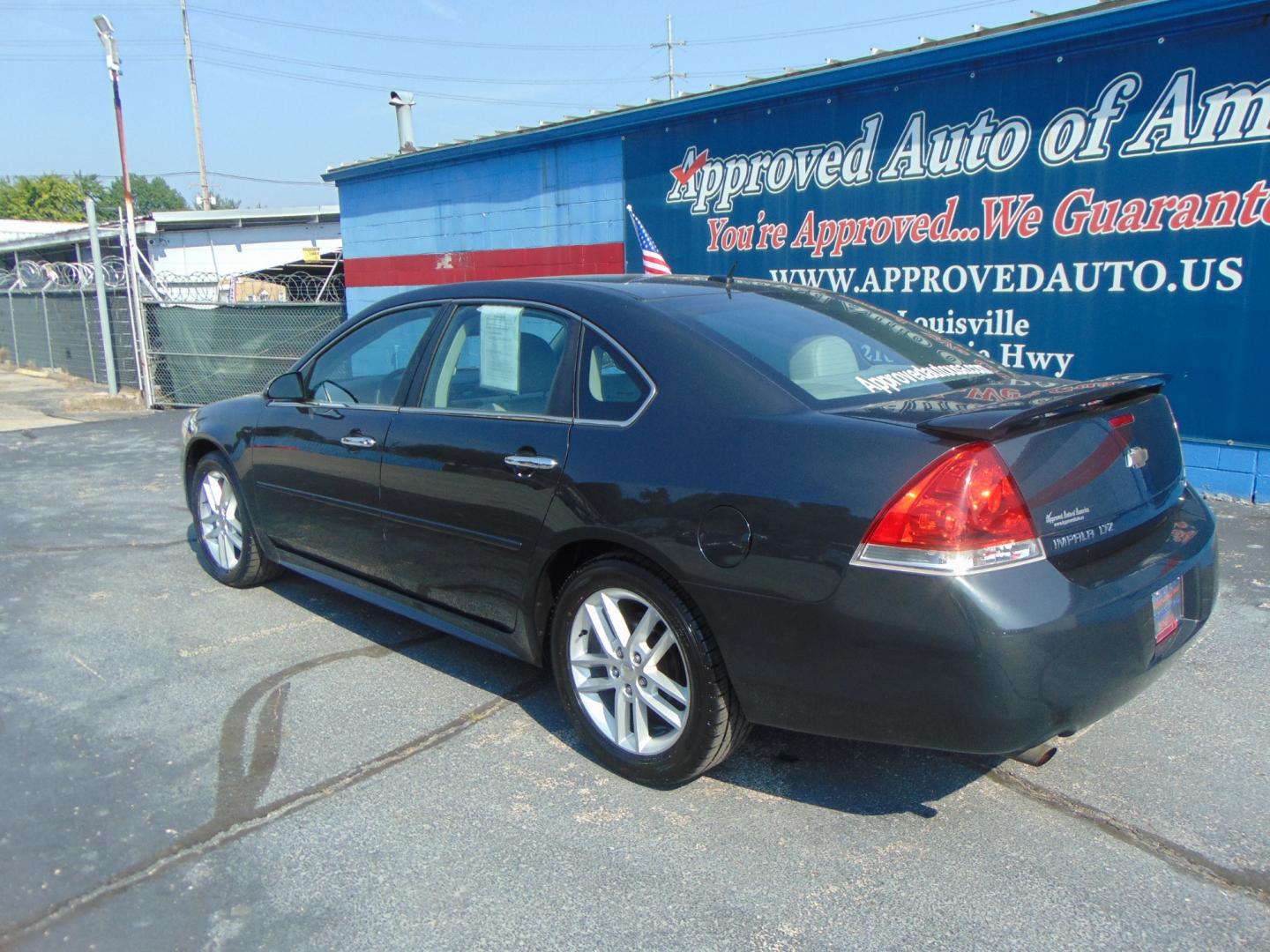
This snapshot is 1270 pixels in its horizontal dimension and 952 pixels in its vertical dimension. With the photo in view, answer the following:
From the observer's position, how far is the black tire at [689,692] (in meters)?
2.94

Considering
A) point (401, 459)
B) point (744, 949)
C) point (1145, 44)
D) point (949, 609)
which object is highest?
point (1145, 44)

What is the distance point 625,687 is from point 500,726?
72 cm

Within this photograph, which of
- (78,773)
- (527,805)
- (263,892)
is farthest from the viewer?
(78,773)

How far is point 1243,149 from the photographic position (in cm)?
616

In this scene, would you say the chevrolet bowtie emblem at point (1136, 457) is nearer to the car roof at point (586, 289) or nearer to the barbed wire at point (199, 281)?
the car roof at point (586, 289)

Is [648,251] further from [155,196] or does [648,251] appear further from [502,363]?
[155,196]

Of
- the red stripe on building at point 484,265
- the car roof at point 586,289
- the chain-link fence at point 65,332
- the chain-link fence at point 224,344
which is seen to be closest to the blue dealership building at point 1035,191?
the red stripe on building at point 484,265

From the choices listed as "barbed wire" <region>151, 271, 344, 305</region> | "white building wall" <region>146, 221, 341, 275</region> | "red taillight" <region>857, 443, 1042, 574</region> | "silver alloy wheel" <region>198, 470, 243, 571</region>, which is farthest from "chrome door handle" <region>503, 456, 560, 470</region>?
"white building wall" <region>146, 221, 341, 275</region>

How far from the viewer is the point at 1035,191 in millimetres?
7145

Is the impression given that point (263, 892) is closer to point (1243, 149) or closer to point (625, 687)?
point (625, 687)

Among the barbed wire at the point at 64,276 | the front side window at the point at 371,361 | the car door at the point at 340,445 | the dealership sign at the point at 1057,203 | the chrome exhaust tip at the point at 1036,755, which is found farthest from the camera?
A: the barbed wire at the point at 64,276

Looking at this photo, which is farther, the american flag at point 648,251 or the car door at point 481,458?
the american flag at point 648,251

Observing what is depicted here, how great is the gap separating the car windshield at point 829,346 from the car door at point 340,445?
1365mm

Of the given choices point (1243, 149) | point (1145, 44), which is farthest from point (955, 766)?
point (1145, 44)
